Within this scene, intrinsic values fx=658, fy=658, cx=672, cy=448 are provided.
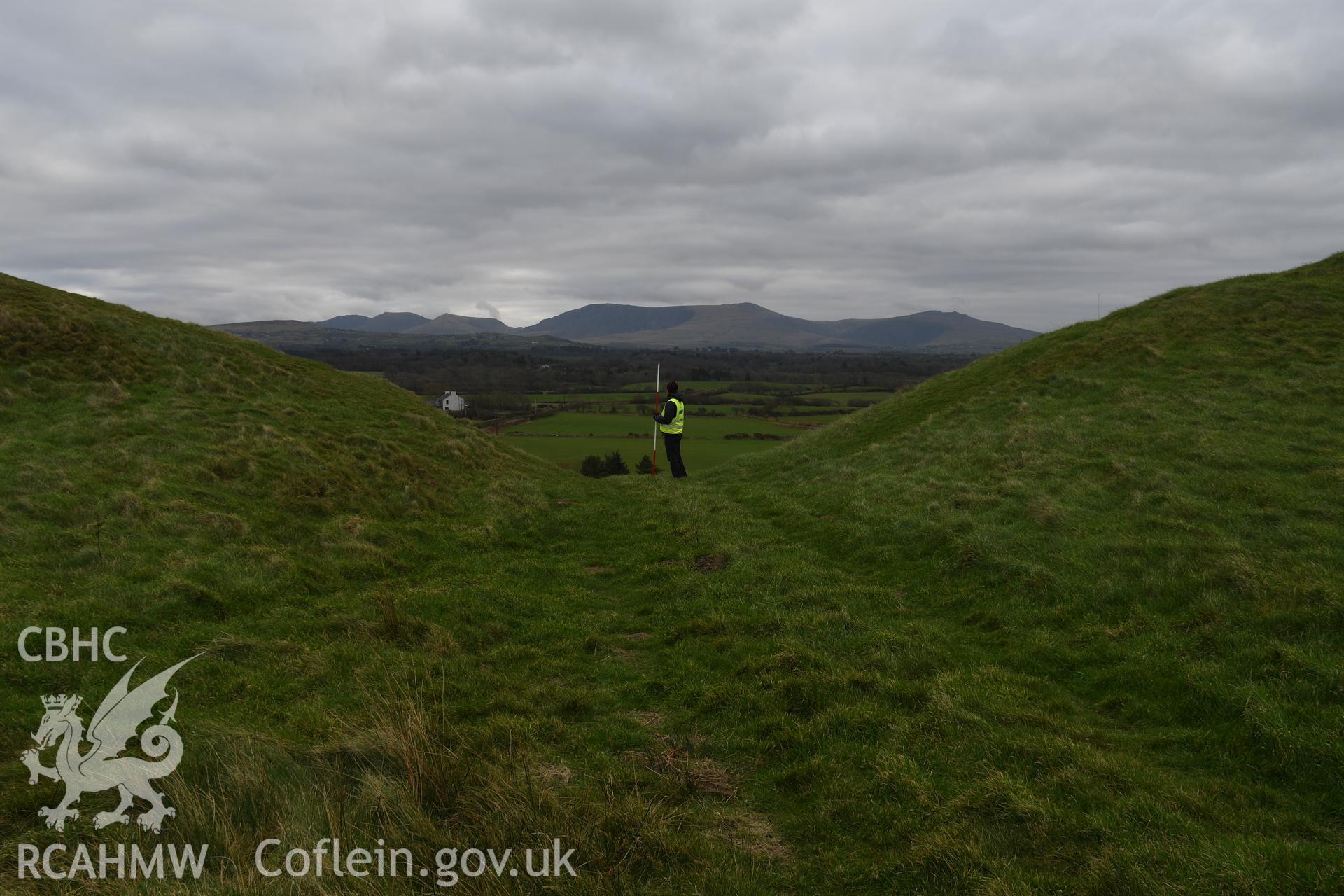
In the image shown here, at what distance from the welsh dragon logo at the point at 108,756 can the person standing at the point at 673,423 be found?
17994 mm

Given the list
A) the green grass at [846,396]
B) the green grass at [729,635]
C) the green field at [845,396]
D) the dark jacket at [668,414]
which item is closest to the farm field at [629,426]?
the green field at [845,396]

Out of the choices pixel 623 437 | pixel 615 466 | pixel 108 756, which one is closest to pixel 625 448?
pixel 623 437

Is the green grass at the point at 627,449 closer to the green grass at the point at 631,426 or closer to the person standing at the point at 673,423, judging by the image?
the green grass at the point at 631,426

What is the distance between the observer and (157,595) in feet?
32.8

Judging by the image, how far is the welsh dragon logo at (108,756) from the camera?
17.4 ft

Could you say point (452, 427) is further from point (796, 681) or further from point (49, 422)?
point (796, 681)

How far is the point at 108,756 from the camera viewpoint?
5.93 m

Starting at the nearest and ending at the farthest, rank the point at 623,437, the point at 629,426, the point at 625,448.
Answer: the point at 625,448 < the point at 623,437 < the point at 629,426

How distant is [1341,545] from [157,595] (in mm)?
18717

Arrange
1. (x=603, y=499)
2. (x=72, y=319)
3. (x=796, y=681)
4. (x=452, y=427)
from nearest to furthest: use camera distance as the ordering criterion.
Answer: (x=796, y=681)
(x=72, y=319)
(x=603, y=499)
(x=452, y=427)

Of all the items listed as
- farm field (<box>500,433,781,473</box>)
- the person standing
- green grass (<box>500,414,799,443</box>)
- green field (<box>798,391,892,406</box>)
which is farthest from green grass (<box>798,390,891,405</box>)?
the person standing

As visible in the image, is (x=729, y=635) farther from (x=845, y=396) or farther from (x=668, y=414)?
(x=845, y=396)

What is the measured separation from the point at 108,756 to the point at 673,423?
781 inches

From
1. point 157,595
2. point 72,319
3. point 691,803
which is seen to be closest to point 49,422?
point 72,319
